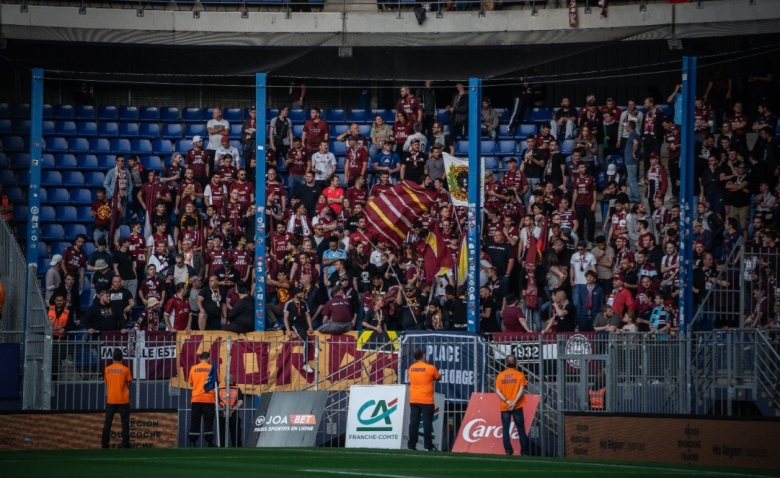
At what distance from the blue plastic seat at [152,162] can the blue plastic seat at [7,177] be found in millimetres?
2983

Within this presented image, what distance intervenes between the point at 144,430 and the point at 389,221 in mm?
7918

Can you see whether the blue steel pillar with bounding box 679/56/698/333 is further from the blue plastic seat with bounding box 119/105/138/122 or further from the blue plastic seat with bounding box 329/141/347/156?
the blue plastic seat with bounding box 119/105/138/122

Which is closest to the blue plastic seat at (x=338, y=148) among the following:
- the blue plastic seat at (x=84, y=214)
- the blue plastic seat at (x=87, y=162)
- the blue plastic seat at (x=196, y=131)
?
the blue plastic seat at (x=196, y=131)

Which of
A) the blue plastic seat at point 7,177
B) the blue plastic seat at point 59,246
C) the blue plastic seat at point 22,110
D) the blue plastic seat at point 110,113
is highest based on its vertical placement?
the blue plastic seat at point 110,113

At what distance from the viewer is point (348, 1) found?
30.7 m

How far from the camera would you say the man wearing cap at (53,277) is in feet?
86.0

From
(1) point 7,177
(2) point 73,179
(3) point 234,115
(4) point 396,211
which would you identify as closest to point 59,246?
(2) point 73,179

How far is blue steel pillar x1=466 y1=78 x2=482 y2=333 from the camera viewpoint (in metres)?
23.2

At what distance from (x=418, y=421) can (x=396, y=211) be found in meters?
7.71

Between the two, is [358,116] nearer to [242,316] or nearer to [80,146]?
[80,146]

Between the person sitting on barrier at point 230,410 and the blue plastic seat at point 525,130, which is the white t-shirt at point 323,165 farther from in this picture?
the person sitting on barrier at point 230,410

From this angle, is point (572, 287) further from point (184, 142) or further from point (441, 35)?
point (184, 142)

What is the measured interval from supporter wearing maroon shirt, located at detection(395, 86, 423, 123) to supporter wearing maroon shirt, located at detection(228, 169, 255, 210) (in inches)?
157

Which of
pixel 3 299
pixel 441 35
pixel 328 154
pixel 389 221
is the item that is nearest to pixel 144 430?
pixel 3 299
